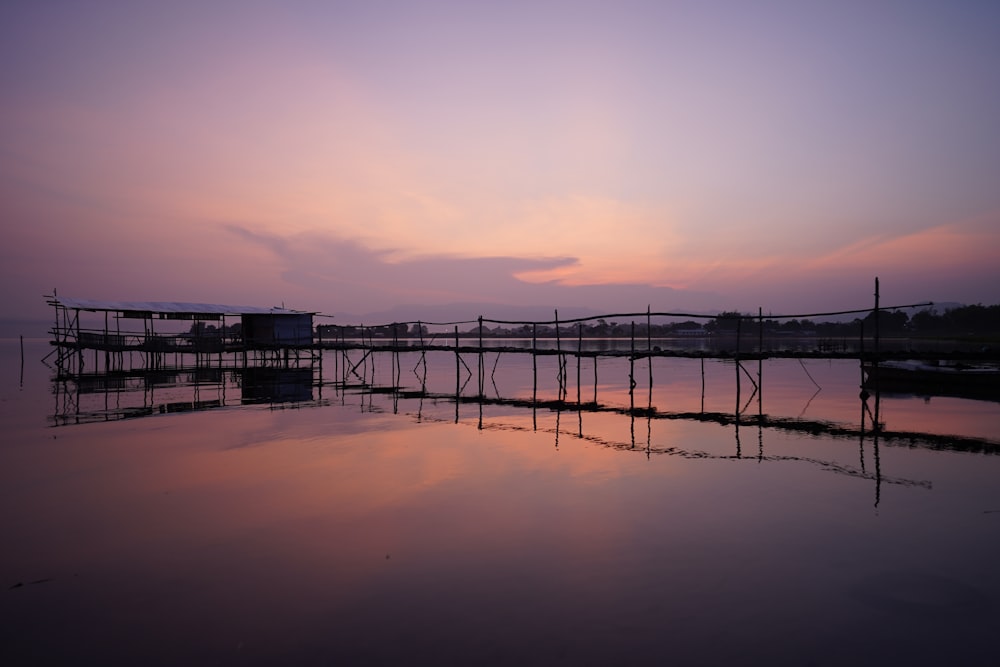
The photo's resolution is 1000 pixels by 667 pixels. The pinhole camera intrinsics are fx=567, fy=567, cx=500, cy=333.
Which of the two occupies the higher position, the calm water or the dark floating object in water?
the dark floating object in water

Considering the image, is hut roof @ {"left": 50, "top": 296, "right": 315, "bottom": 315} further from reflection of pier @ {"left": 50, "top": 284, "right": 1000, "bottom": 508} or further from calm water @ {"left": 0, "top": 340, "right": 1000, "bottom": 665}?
calm water @ {"left": 0, "top": 340, "right": 1000, "bottom": 665}

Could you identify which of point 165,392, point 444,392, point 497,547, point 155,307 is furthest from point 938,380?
point 155,307

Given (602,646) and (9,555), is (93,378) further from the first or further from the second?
(602,646)

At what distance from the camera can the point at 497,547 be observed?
21.0ft

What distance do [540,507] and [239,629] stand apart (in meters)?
4.12

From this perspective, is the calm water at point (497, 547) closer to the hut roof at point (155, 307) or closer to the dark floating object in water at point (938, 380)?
the dark floating object in water at point (938, 380)

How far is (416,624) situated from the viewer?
4758mm

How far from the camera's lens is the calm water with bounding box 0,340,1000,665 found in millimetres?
4500

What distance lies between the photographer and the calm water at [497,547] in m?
4.50

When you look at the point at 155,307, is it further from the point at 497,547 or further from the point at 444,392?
the point at 497,547

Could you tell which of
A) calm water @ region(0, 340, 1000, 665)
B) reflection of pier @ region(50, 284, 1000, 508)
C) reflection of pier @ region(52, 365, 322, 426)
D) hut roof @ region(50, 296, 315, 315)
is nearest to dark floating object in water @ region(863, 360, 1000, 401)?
reflection of pier @ region(50, 284, 1000, 508)

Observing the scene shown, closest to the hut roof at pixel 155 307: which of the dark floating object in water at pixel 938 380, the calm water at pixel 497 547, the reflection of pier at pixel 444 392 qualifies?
the reflection of pier at pixel 444 392

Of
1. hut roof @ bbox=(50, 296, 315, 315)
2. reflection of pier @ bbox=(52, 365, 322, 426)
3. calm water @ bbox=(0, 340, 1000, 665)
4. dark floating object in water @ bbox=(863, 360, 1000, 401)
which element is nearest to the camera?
calm water @ bbox=(0, 340, 1000, 665)

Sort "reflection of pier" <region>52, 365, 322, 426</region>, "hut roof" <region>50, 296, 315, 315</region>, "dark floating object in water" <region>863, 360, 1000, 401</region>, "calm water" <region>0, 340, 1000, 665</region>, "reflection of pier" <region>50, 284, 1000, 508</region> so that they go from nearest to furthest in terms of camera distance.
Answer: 1. "calm water" <region>0, 340, 1000, 665</region>
2. "reflection of pier" <region>50, 284, 1000, 508</region>
3. "reflection of pier" <region>52, 365, 322, 426</region>
4. "dark floating object in water" <region>863, 360, 1000, 401</region>
5. "hut roof" <region>50, 296, 315, 315</region>
